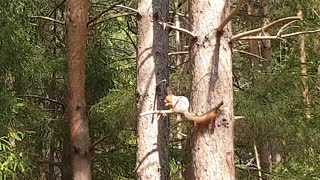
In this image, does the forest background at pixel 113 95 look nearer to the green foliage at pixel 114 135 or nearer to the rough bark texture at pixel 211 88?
the green foliage at pixel 114 135

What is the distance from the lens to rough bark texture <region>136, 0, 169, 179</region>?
631 cm

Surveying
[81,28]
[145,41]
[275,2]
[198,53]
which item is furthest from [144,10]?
[275,2]

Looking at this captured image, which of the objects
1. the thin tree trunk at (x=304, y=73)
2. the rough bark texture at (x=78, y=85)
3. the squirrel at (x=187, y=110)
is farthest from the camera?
the thin tree trunk at (x=304, y=73)

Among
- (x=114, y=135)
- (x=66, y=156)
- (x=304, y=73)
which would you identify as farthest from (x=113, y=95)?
(x=304, y=73)

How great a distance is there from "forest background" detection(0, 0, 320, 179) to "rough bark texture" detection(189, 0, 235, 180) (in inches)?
102

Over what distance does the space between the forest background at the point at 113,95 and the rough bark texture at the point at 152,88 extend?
1.38 ft

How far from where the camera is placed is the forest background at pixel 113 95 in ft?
24.4

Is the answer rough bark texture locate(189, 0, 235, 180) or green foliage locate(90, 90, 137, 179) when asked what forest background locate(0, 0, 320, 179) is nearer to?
green foliage locate(90, 90, 137, 179)

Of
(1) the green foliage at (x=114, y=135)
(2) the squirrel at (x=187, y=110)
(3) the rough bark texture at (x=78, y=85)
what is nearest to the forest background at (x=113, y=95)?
(1) the green foliage at (x=114, y=135)

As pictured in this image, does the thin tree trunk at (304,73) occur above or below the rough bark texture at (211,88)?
above

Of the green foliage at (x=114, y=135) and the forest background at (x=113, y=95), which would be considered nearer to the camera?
the forest background at (x=113, y=95)

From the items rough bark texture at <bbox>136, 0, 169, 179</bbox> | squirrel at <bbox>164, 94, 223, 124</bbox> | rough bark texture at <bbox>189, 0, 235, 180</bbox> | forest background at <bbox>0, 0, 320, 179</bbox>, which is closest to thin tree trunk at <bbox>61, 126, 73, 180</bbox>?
forest background at <bbox>0, 0, 320, 179</bbox>

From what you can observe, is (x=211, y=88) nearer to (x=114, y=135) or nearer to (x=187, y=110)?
(x=187, y=110)

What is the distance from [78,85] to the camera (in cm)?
846
